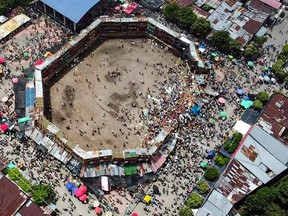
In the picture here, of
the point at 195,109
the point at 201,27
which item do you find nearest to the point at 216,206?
the point at 195,109

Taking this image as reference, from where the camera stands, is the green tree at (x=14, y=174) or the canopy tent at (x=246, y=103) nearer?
the green tree at (x=14, y=174)

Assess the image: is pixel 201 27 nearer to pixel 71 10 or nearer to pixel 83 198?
pixel 71 10

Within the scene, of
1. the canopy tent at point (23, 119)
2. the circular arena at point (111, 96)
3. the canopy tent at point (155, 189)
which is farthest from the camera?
the canopy tent at point (23, 119)

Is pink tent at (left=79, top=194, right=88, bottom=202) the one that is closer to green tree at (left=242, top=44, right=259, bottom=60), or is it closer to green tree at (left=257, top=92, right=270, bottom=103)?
green tree at (left=257, top=92, right=270, bottom=103)

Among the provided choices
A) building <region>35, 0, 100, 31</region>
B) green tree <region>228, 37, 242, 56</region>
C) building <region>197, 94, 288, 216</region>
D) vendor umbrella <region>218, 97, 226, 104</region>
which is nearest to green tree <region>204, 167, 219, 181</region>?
building <region>197, 94, 288, 216</region>

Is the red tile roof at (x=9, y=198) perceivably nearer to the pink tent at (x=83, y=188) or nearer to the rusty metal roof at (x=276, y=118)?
the pink tent at (x=83, y=188)

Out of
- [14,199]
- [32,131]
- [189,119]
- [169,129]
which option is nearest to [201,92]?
[189,119]

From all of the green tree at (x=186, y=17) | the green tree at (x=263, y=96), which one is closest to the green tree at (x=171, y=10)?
the green tree at (x=186, y=17)
